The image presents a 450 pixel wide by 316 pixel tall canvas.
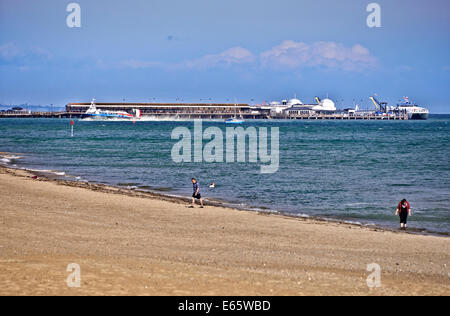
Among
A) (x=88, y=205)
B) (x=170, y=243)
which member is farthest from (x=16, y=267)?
(x=88, y=205)

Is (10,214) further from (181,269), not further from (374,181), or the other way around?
(374,181)

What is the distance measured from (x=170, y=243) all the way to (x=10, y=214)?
18.6 feet

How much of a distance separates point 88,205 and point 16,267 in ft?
35.4

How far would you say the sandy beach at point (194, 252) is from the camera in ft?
34.9

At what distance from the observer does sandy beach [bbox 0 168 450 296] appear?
10.6 m

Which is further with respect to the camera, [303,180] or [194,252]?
[303,180]

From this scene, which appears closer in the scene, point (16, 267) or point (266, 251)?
point (16, 267)

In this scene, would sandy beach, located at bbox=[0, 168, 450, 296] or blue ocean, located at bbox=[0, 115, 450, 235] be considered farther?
blue ocean, located at bbox=[0, 115, 450, 235]

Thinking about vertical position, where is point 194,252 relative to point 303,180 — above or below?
below

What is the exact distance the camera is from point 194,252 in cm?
1443

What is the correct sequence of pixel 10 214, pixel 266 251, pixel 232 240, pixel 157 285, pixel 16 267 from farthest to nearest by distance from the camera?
pixel 10 214
pixel 232 240
pixel 266 251
pixel 16 267
pixel 157 285

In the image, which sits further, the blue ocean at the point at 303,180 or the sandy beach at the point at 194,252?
the blue ocean at the point at 303,180

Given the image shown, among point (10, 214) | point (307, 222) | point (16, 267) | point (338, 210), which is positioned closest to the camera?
point (16, 267)
